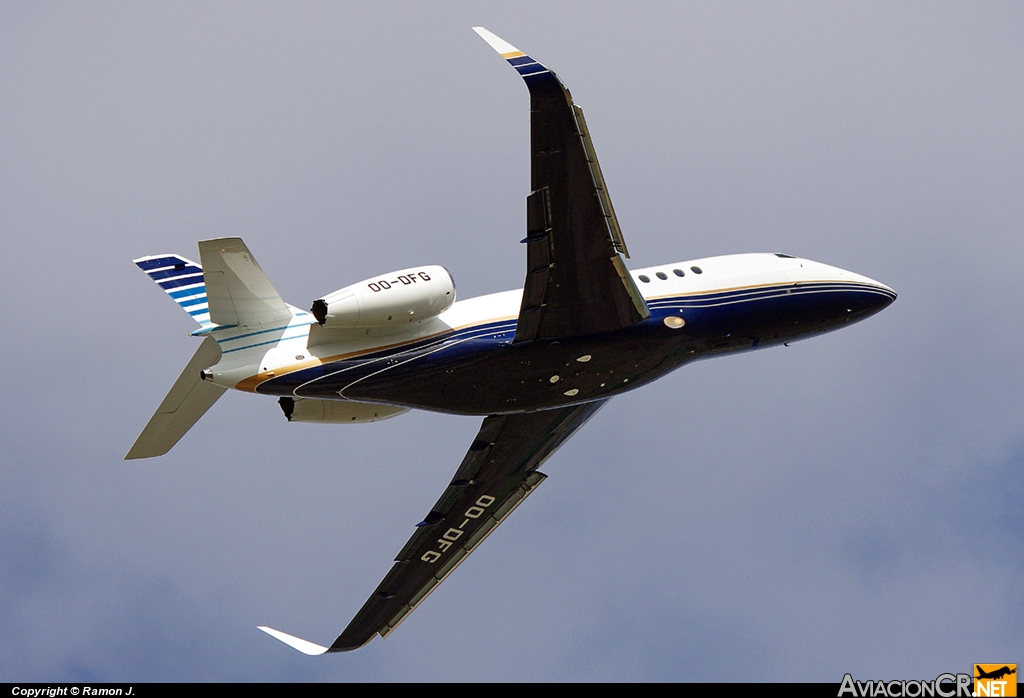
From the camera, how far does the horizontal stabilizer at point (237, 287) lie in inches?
1151

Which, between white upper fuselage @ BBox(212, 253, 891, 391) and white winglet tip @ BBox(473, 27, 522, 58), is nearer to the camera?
white winglet tip @ BBox(473, 27, 522, 58)

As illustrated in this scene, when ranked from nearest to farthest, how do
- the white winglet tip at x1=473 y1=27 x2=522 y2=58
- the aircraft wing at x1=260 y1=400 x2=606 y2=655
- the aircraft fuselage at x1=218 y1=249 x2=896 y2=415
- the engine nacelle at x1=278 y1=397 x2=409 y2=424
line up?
the white winglet tip at x1=473 y1=27 x2=522 y2=58
the aircraft fuselage at x1=218 y1=249 x2=896 y2=415
the engine nacelle at x1=278 y1=397 x2=409 y2=424
the aircraft wing at x1=260 y1=400 x2=606 y2=655

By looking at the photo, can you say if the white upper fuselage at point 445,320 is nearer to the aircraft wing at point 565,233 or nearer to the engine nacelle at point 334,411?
the aircraft wing at point 565,233

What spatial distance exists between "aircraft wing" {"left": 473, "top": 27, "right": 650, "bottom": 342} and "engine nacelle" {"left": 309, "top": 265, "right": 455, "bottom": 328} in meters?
1.97

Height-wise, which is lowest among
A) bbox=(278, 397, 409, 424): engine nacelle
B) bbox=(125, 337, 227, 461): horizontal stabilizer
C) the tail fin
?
bbox=(278, 397, 409, 424): engine nacelle

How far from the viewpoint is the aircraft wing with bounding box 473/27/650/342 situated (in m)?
28.1

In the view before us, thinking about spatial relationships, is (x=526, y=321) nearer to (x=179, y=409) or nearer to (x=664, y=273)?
(x=664, y=273)

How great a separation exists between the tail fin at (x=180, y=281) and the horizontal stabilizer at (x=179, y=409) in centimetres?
107

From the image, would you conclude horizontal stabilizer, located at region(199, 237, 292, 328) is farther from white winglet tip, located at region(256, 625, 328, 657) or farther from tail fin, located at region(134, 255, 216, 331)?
white winglet tip, located at region(256, 625, 328, 657)

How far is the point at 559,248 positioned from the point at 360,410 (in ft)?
22.0

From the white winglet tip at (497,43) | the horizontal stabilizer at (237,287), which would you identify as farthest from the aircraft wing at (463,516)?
the white winglet tip at (497,43)

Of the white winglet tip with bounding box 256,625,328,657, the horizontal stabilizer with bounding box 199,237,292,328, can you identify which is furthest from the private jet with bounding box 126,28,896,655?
the white winglet tip with bounding box 256,625,328,657

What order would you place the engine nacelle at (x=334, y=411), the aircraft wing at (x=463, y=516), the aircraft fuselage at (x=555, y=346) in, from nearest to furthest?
the aircraft fuselage at (x=555, y=346) < the engine nacelle at (x=334, y=411) < the aircraft wing at (x=463, y=516)

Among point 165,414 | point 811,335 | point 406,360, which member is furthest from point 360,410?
point 811,335
